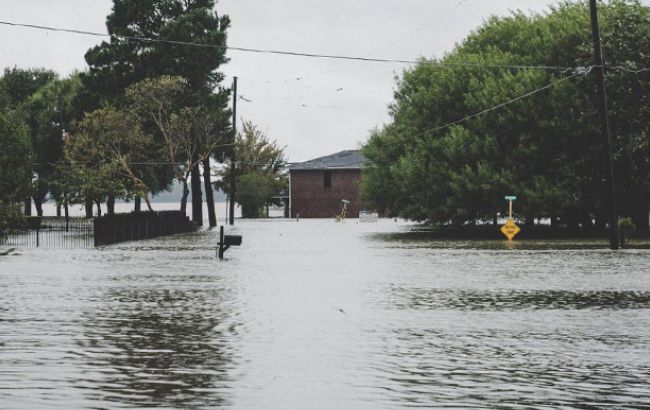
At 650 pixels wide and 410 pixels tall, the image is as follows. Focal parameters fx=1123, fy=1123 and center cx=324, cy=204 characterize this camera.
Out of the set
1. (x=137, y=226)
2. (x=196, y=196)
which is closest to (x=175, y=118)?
(x=196, y=196)

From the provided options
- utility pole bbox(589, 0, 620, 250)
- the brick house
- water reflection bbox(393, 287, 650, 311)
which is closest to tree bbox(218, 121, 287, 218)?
the brick house

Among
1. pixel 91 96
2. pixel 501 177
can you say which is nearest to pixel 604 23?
pixel 501 177

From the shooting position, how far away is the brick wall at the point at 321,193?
12700 centimetres

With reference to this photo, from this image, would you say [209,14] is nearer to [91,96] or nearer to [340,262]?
[91,96]

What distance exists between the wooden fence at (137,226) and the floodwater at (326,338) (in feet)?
58.5

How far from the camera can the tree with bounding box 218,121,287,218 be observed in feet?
417

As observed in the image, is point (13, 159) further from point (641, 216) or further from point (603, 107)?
point (603, 107)

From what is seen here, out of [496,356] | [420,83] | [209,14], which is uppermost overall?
[209,14]

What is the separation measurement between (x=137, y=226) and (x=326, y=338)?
41.9 m

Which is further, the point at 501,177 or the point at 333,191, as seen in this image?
the point at 333,191

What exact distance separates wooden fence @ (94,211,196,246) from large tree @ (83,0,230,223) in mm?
15118

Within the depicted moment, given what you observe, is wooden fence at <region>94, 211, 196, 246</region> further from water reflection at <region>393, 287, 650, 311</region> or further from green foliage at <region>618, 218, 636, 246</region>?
water reflection at <region>393, 287, 650, 311</region>

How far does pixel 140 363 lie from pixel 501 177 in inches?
1717

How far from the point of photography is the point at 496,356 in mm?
12406
